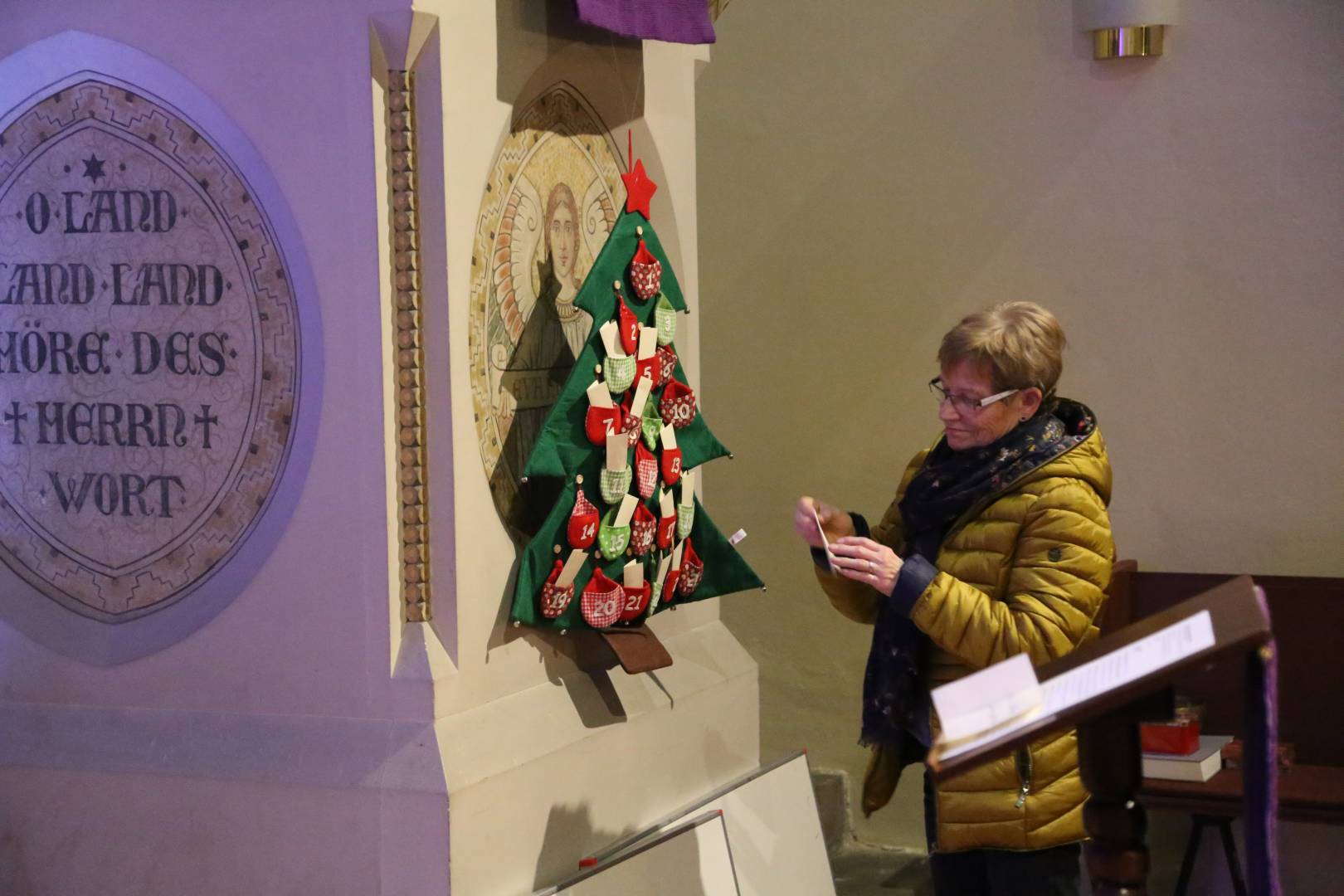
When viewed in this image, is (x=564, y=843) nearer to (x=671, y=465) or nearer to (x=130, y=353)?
(x=671, y=465)

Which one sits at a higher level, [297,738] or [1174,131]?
[1174,131]

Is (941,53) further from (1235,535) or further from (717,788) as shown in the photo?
(717,788)

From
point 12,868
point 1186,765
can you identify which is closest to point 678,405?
point 12,868

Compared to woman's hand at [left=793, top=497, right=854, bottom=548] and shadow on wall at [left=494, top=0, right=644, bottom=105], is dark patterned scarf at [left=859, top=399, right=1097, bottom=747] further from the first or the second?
shadow on wall at [left=494, top=0, right=644, bottom=105]

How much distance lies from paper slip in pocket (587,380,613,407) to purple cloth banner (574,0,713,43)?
2.26 feet

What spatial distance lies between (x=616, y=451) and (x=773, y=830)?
1048mm

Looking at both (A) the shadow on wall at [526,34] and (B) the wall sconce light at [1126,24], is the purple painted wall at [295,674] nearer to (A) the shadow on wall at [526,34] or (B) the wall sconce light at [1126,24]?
(A) the shadow on wall at [526,34]

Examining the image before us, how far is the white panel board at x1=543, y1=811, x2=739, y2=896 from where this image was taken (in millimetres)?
2801

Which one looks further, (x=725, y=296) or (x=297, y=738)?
(x=725, y=296)

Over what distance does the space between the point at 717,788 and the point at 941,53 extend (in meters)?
2.43

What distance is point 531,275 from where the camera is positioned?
2965 mm

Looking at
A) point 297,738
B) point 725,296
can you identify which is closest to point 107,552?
point 297,738

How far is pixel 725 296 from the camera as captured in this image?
4941mm

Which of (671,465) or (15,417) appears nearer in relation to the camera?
(15,417)
